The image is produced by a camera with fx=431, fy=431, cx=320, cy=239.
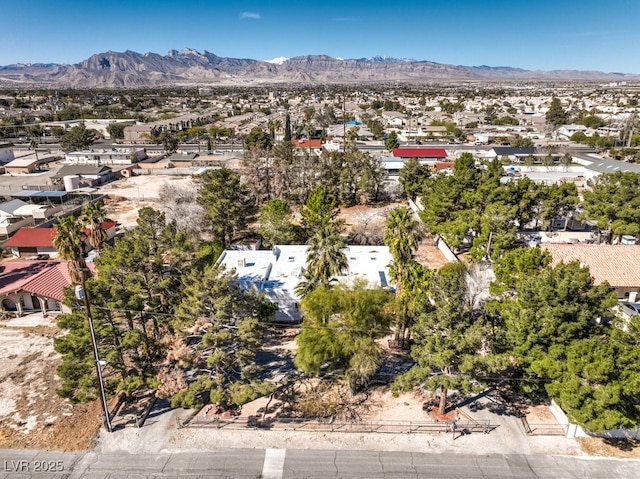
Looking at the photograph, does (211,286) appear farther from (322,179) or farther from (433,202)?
(322,179)

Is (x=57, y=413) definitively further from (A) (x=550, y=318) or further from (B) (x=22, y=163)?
(B) (x=22, y=163)

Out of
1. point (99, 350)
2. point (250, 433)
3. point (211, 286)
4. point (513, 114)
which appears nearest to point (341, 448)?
point (250, 433)

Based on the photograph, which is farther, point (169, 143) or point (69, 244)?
point (169, 143)

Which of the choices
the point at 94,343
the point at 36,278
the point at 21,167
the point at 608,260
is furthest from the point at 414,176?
the point at 21,167

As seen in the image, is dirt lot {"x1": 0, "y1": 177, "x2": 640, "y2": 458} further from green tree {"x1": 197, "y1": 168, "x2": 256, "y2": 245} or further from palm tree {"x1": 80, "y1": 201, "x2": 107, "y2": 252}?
green tree {"x1": 197, "y1": 168, "x2": 256, "y2": 245}

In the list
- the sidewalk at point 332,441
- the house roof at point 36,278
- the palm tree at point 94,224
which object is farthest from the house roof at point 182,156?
the sidewalk at point 332,441
